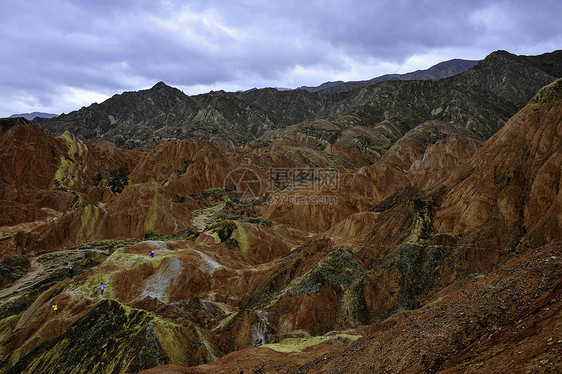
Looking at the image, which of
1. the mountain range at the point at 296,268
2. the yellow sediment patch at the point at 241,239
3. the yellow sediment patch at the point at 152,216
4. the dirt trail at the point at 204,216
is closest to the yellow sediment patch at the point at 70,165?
the mountain range at the point at 296,268

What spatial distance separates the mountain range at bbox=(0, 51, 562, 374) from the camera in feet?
38.6

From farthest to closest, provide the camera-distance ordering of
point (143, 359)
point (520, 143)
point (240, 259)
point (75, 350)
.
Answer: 1. point (240, 259)
2. point (520, 143)
3. point (75, 350)
4. point (143, 359)

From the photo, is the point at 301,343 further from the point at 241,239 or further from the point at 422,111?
the point at 422,111

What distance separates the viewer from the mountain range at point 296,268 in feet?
38.6

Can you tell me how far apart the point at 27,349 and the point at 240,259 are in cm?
2479

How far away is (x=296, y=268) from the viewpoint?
114 ft

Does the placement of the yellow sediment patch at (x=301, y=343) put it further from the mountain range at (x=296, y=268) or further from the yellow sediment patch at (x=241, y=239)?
the yellow sediment patch at (x=241, y=239)

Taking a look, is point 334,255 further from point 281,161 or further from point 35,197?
point 281,161

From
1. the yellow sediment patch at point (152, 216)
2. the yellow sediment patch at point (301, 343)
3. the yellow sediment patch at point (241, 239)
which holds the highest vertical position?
the yellow sediment patch at point (152, 216)

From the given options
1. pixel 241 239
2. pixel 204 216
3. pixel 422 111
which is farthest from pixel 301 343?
pixel 422 111

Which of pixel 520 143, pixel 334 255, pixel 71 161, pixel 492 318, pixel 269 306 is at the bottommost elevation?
pixel 269 306

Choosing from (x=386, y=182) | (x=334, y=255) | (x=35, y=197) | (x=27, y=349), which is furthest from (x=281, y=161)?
(x=27, y=349)

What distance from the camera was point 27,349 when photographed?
79.4 feet

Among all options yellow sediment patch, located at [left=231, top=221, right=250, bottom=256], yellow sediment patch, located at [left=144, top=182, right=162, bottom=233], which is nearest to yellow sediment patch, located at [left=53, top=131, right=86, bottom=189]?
yellow sediment patch, located at [left=144, top=182, right=162, bottom=233]
